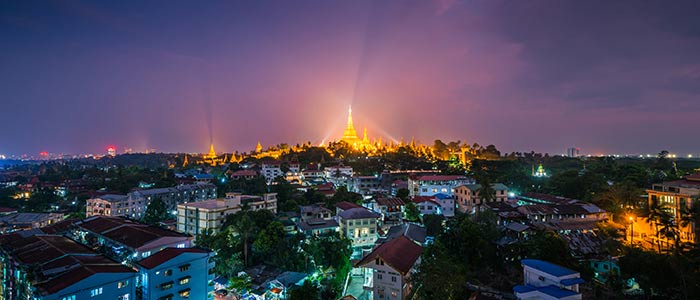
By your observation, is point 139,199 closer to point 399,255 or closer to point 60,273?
point 60,273

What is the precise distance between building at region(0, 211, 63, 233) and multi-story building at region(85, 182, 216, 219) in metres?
2.56

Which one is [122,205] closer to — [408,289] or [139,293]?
[139,293]

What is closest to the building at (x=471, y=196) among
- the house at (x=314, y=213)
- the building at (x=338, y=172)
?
the house at (x=314, y=213)

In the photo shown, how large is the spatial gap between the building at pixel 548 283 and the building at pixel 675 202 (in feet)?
29.2

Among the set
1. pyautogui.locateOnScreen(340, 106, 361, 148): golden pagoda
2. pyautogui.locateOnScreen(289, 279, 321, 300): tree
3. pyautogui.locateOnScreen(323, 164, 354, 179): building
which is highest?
pyautogui.locateOnScreen(340, 106, 361, 148): golden pagoda

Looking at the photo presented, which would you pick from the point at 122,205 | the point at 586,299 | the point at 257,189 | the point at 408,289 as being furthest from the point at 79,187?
the point at 586,299

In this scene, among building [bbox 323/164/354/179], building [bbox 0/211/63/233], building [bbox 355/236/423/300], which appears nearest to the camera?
building [bbox 355/236/423/300]

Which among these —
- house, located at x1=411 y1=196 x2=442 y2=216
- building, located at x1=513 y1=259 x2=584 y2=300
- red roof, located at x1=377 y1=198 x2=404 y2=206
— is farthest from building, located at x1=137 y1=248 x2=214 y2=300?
house, located at x1=411 y1=196 x2=442 y2=216

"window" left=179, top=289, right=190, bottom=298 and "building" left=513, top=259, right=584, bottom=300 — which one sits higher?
"building" left=513, top=259, right=584, bottom=300

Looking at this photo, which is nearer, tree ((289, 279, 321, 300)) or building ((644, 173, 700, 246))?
tree ((289, 279, 321, 300))

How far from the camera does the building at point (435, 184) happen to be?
28.1m

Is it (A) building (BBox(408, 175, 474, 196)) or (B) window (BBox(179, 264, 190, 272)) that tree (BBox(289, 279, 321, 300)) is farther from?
(A) building (BBox(408, 175, 474, 196))

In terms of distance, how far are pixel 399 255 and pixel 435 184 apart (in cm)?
1529

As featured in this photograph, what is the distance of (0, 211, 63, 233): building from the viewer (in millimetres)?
22812
